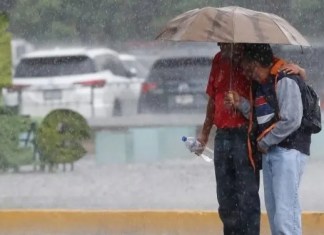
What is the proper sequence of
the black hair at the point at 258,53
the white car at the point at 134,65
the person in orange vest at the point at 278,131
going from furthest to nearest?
1. the white car at the point at 134,65
2. the black hair at the point at 258,53
3. the person in orange vest at the point at 278,131

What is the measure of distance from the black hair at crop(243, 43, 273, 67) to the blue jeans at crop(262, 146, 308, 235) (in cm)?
50

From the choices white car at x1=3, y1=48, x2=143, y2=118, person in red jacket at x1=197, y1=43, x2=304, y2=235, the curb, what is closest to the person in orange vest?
person in red jacket at x1=197, y1=43, x2=304, y2=235

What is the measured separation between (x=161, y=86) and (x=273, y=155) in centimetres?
388

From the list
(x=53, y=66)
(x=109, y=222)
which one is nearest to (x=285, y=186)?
(x=109, y=222)

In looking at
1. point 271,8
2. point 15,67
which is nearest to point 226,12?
point 271,8

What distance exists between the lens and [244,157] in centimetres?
635

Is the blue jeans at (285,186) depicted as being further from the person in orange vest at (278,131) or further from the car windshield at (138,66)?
the car windshield at (138,66)

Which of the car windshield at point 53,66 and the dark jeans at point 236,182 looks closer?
the dark jeans at point 236,182

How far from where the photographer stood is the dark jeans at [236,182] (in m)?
6.36

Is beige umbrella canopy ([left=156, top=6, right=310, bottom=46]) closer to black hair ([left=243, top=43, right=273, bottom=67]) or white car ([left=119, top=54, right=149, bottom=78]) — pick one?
black hair ([left=243, top=43, right=273, bottom=67])

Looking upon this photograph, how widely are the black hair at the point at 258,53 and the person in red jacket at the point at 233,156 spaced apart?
0.04 metres

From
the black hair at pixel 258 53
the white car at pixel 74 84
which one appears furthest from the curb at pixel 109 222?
the black hair at pixel 258 53

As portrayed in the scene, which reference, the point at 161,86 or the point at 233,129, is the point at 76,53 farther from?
the point at 233,129

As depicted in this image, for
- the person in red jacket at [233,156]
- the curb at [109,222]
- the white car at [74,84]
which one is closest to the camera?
the person in red jacket at [233,156]
